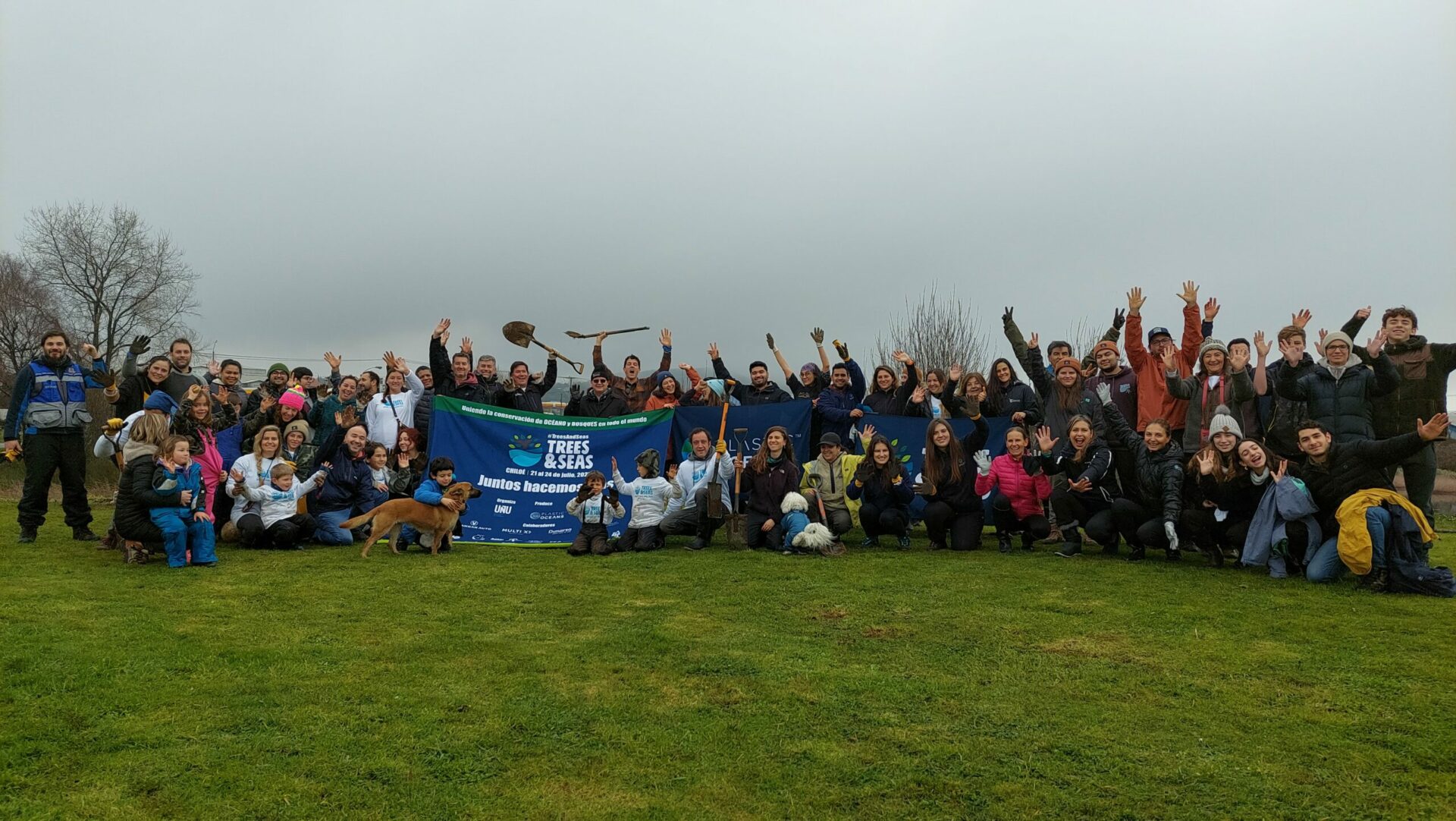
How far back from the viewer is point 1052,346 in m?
8.97

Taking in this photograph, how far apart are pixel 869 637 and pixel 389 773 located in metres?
2.70

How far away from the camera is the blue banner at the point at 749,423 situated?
1017 centimetres

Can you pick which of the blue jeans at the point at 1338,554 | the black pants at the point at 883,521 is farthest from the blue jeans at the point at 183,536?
the blue jeans at the point at 1338,554

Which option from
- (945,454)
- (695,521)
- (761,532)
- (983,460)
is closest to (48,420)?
(695,521)

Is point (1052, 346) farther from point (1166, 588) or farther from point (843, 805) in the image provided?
point (843, 805)

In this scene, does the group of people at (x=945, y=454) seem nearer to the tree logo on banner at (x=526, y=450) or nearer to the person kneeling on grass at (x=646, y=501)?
the person kneeling on grass at (x=646, y=501)

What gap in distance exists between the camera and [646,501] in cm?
885

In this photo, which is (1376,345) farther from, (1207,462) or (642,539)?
(642,539)

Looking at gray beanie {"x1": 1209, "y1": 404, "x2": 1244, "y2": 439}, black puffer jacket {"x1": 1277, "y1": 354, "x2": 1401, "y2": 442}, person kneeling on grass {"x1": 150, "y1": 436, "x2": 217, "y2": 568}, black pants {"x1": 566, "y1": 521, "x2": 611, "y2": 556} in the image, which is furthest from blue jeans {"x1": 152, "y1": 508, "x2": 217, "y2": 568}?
black puffer jacket {"x1": 1277, "y1": 354, "x2": 1401, "y2": 442}

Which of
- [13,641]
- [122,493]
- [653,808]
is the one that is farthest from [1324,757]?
[122,493]

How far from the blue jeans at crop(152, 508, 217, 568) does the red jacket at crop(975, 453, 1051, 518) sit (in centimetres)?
662

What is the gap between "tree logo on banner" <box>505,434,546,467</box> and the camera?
9734 millimetres

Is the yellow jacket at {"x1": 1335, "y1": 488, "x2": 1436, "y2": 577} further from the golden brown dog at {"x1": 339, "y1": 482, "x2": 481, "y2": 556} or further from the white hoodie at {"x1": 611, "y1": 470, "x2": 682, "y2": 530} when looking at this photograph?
the golden brown dog at {"x1": 339, "y1": 482, "x2": 481, "y2": 556}

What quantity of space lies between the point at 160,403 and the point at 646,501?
170 inches
